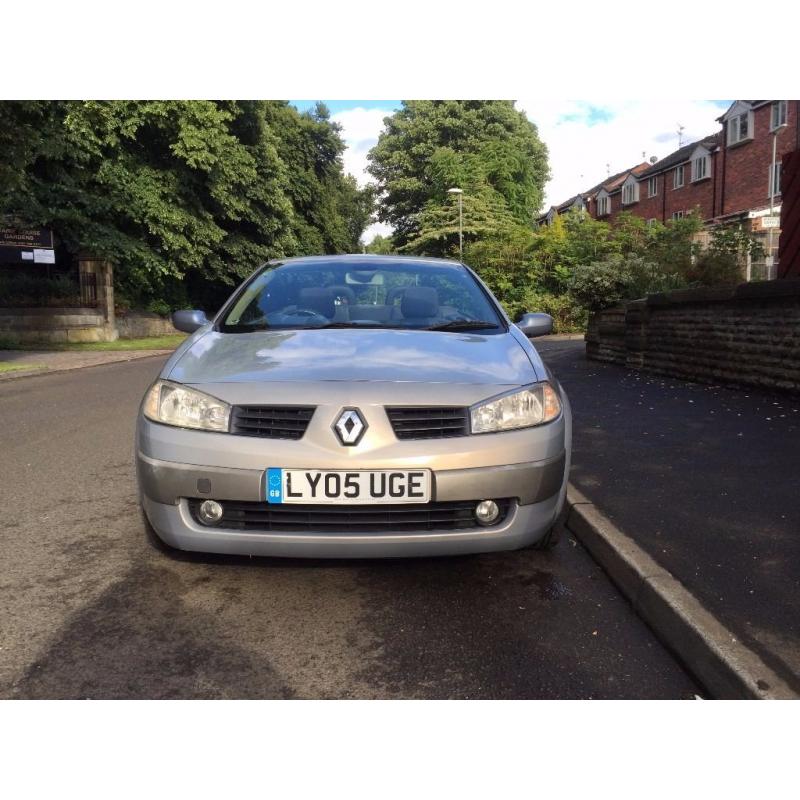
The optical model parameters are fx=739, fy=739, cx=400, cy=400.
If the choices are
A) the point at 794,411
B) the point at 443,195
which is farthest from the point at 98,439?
the point at 443,195

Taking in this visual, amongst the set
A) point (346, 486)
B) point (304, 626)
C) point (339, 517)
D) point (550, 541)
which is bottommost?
point (304, 626)

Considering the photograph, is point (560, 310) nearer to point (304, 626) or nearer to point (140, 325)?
point (140, 325)

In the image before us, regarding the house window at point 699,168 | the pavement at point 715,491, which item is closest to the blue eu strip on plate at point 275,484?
the pavement at point 715,491

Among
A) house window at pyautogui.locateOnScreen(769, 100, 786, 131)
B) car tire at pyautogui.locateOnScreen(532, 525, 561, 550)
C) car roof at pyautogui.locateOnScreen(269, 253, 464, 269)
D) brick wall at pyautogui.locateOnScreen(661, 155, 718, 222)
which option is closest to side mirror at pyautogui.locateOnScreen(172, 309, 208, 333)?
car roof at pyautogui.locateOnScreen(269, 253, 464, 269)

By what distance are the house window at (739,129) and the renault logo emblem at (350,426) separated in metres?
37.2

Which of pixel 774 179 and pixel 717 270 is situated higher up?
pixel 774 179

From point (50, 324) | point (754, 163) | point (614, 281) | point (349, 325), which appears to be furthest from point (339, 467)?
point (754, 163)

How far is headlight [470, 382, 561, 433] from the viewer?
9.80 ft

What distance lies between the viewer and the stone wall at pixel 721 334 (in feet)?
24.9

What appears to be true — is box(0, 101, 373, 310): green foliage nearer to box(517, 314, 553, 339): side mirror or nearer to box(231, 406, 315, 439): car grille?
box(517, 314, 553, 339): side mirror

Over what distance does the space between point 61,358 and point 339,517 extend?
1626 cm

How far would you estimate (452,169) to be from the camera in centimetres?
4366

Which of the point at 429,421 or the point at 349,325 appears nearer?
the point at 429,421

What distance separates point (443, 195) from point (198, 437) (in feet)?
142
